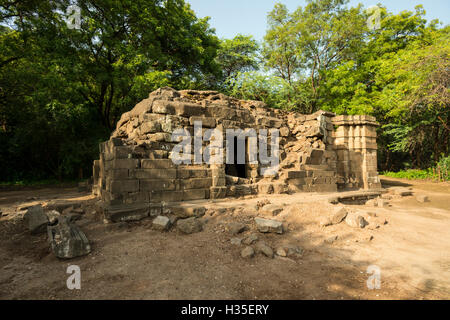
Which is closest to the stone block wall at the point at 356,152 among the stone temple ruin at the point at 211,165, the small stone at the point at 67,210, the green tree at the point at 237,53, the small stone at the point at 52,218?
the stone temple ruin at the point at 211,165

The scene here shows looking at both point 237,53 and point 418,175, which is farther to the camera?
point 237,53

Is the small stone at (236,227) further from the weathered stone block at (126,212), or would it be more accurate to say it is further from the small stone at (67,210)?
the small stone at (67,210)

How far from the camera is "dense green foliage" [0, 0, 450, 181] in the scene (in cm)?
1072

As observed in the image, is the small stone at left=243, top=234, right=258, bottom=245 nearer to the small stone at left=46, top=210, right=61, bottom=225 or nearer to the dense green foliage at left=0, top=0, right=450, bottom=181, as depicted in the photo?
the small stone at left=46, top=210, right=61, bottom=225

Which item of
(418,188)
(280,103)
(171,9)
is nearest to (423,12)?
(280,103)

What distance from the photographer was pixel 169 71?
486 inches

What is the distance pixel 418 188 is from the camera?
476 inches

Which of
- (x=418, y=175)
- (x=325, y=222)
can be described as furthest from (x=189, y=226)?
(x=418, y=175)

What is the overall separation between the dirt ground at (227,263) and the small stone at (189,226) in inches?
5.9

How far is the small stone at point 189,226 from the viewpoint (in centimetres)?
435

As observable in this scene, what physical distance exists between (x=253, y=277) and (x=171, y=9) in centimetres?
1590

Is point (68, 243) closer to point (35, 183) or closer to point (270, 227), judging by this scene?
point (270, 227)

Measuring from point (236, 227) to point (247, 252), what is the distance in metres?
0.78
